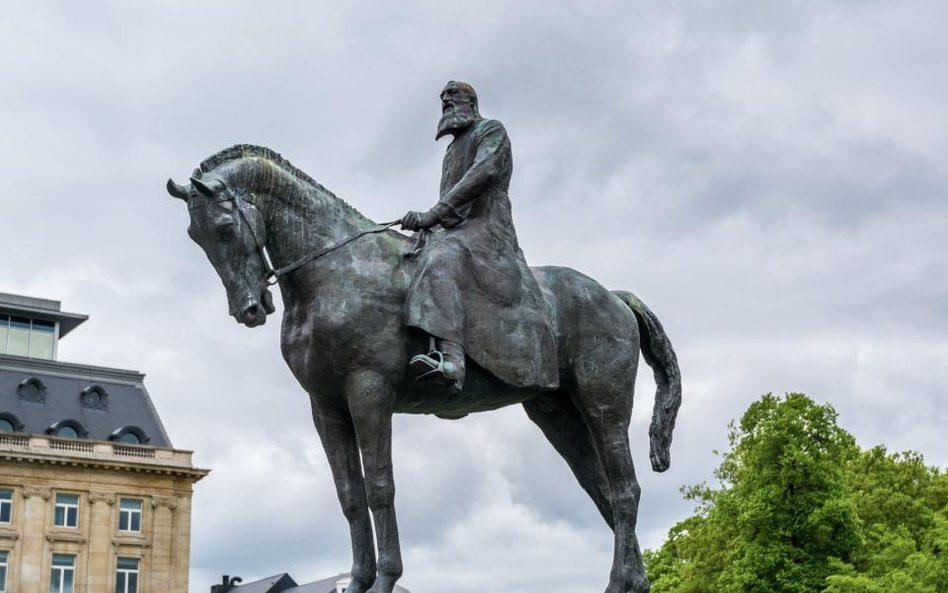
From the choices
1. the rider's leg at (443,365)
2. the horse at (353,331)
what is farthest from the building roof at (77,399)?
the rider's leg at (443,365)

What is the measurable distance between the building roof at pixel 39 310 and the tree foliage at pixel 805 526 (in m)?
48.4

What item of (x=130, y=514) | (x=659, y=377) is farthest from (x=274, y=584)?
Answer: (x=659, y=377)

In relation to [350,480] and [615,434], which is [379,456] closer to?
[350,480]

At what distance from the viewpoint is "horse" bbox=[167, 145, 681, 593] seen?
415 inches

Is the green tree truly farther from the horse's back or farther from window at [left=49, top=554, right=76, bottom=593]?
window at [left=49, top=554, right=76, bottom=593]

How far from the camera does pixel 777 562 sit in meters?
41.0

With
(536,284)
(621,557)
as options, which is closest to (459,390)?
(536,284)

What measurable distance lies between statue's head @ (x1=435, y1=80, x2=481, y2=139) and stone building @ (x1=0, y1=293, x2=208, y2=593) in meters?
66.0

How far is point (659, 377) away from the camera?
12820 millimetres

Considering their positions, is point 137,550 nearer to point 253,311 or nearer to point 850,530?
point 850,530

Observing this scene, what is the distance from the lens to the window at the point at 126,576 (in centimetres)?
7512

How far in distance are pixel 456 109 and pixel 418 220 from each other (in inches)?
46.1

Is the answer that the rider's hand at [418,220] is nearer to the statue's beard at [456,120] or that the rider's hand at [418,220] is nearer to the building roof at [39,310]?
the statue's beard at [456,120]

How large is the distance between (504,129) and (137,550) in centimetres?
6828
